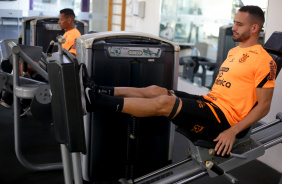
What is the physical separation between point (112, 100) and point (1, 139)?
78.6 inches

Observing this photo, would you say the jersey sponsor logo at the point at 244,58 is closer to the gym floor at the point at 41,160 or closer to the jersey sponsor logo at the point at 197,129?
the jersey sponsor logo at the point at 197,129

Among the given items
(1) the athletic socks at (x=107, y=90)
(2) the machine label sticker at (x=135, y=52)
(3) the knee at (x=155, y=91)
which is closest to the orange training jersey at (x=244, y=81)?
(3) the knee at (x=155, y=91)

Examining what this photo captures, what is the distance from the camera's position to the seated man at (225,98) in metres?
2.32

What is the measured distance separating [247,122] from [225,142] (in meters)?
0.18

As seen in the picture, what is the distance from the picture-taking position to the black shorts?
7.84ft

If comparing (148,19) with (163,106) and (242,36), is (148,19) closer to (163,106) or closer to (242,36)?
(242,36)

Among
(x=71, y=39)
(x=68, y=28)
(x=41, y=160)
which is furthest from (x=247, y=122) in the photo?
(x=68, y=28)

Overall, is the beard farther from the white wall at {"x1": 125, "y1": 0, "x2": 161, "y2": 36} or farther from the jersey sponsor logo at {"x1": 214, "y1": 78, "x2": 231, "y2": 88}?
the white wall at {"x1": 125, "y1": 0, "x2": 161, "y2": 36}

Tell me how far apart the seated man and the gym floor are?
790 millimetres

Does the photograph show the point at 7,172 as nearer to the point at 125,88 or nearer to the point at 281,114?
the point at 125,88

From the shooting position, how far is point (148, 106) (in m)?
2.34

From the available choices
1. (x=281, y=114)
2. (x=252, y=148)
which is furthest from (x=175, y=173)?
(x=281, y=114)

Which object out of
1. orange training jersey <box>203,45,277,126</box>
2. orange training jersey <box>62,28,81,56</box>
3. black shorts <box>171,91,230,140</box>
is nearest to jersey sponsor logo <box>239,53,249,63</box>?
orange training jersey <box>203,45,277,126</box>

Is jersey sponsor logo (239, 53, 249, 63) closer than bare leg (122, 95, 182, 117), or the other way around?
bare leg (122, 95, 182, 117)
